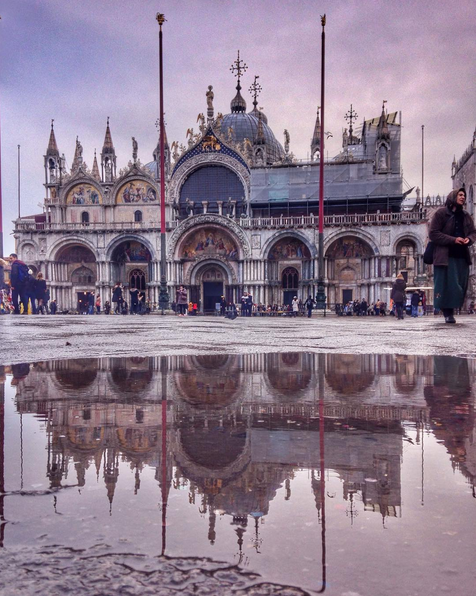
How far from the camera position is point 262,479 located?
1727 millimetres

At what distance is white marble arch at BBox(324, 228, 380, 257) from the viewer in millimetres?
36375

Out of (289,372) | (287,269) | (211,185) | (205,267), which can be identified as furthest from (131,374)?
(211,185)

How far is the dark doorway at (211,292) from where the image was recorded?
133 ft

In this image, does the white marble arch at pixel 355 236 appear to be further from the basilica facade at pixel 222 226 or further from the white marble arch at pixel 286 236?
the white marble arch at pixel 286 236

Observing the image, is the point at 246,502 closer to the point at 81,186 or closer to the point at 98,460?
the point at 98,460

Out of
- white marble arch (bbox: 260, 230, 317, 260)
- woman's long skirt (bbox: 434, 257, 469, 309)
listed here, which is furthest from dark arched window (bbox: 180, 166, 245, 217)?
woman's long skirt (bbox: 434, 257, 469, 309)

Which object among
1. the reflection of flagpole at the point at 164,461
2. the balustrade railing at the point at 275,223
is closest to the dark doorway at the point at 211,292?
the balustrade railing at the point at 275,223

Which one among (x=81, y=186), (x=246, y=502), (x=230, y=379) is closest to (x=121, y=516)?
(x=246, y=502)

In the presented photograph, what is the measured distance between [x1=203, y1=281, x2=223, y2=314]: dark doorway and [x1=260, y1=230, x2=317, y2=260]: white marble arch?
176 inches

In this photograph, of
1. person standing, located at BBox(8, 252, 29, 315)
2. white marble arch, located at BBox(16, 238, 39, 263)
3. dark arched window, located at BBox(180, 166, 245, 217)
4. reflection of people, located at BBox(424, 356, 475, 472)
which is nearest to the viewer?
reflection of people, located at BBox(424, 356, 475, 472)

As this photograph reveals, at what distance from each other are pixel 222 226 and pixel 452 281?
100 ft

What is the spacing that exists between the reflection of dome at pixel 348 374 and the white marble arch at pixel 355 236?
1263 inches

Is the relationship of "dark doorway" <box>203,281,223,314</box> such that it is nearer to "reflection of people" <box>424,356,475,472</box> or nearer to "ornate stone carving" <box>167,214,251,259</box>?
"ornate stone carving" <box>167,214,251,259</box>

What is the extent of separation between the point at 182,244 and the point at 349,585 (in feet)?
126
